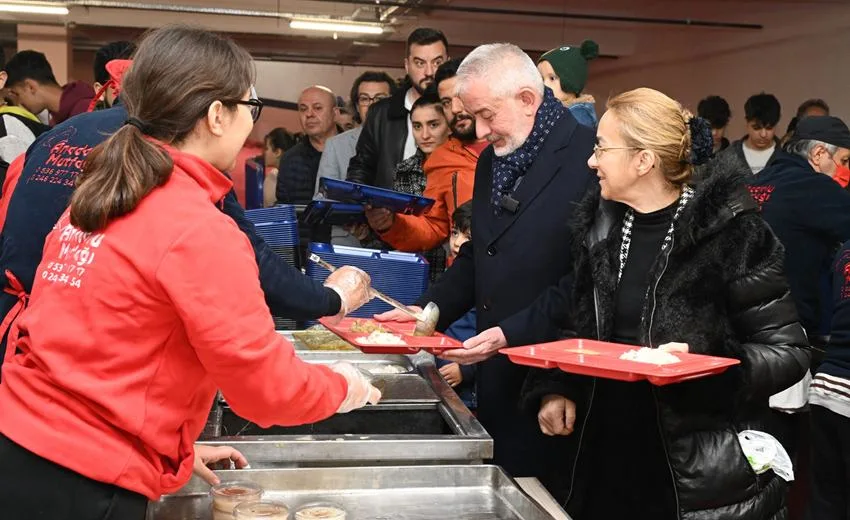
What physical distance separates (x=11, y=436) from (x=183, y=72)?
601mm

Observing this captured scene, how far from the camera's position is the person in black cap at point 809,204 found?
13.9 feet

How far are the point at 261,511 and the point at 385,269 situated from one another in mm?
1856

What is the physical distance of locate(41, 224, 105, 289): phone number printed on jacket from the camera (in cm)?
144

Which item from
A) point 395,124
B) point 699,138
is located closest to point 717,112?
Answer: point 395,124

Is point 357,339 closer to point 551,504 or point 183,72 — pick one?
point 551,504

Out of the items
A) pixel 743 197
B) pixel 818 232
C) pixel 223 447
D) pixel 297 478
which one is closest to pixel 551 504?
pixel 297 478

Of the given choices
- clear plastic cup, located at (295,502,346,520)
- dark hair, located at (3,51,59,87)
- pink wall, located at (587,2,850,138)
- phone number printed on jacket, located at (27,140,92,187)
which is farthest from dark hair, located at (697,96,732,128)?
clear plastic cup, located at (295,502,346,520)

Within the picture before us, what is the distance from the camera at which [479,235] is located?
2811mm

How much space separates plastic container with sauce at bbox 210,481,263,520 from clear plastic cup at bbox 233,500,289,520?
0.02 meters

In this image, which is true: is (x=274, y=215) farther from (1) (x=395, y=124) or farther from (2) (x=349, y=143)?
(2) (x=349, y=143)

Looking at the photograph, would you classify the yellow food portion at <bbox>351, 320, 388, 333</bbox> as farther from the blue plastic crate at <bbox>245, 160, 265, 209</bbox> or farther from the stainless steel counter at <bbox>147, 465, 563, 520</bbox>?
the blue plastic crate at <bbox>245, 160, 265, 209</bbox>

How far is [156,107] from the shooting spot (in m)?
1.51

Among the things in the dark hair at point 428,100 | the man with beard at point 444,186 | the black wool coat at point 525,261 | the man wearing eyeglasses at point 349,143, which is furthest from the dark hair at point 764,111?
the black wool coat at point 525,261

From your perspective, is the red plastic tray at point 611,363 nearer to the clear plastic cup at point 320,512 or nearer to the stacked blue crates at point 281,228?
the clear plastic cup at point 320,512
